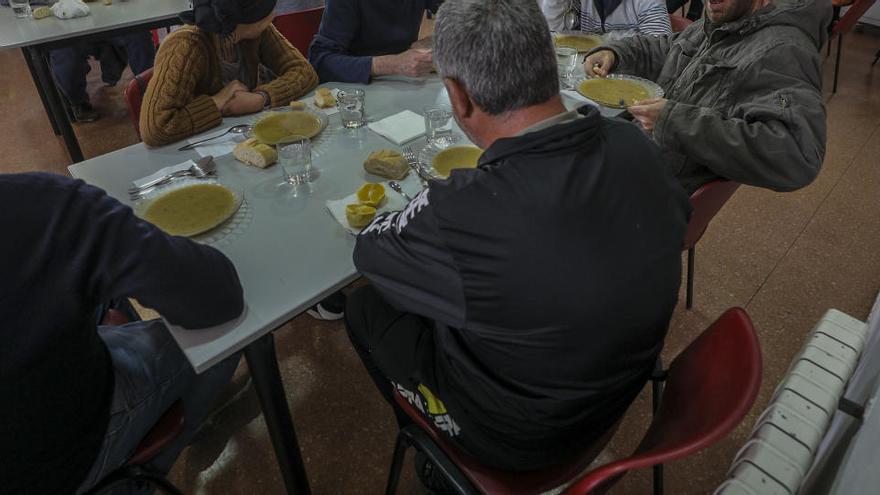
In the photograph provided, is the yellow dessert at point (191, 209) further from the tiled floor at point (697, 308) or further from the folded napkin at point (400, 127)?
the tiled floor at point (697, 308)

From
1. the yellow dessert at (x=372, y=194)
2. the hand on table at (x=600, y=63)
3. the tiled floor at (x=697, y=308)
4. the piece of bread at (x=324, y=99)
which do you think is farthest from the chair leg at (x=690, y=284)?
the piece of bread at (x=324, y=99)

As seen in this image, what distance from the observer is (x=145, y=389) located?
1098 mm

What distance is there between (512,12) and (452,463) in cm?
87

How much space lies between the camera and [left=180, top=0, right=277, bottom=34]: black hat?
1513 millimetres

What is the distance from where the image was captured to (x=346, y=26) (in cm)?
219

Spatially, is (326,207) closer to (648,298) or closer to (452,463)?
(452,463)

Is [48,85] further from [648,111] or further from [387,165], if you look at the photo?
[648,111]

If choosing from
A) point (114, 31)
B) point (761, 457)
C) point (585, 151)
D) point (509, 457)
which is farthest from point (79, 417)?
point (114, 31)

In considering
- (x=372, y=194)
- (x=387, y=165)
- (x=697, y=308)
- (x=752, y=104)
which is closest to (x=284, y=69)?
(x=387, y=165)

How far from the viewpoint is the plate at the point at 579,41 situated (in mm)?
2293

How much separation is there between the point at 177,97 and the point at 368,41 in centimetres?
111

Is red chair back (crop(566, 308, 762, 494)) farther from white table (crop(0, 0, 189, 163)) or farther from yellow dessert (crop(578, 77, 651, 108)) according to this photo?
white table (crop(0, 0, 189, 163))

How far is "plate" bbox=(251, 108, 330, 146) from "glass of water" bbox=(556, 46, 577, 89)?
0.94m

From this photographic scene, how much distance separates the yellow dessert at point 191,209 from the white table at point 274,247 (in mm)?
47
